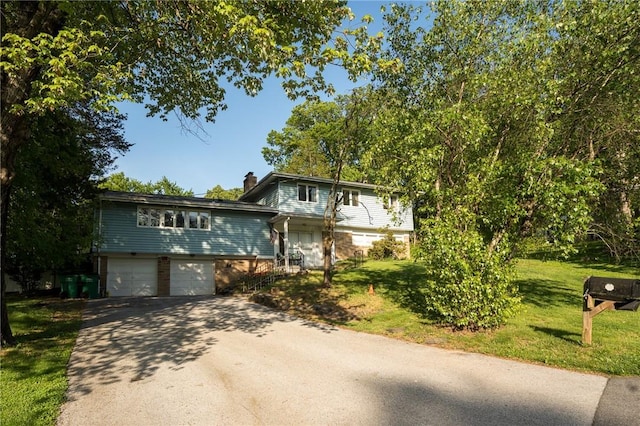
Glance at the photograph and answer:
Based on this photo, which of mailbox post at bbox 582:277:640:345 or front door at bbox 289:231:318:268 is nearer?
mailbox post at bbox 582:277:640:345

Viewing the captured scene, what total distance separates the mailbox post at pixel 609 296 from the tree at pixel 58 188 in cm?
1521

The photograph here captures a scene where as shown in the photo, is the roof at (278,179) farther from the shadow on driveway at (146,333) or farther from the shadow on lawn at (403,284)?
the shadow on driveway at (146,333)

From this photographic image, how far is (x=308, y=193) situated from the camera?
25797 millimetres

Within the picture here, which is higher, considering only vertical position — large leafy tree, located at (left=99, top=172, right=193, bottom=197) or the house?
large leafy tree, located at (left=99, top=172, right=193, bottom=197)

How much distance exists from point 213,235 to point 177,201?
9.38 feet

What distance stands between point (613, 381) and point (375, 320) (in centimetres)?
645

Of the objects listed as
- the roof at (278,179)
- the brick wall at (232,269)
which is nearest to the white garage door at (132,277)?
the brick wall at (232,269)

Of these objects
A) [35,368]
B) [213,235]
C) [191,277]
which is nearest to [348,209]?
[213,235]

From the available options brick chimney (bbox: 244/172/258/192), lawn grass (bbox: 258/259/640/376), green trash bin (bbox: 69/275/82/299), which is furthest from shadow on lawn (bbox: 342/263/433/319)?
brick chimney (bbox: 244/172/258/192)

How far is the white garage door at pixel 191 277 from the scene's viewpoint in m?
22.5

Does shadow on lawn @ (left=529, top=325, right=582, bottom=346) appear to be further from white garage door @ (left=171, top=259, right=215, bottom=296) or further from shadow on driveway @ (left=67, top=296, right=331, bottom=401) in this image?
white garage door @ (left=171, top=259, right=215, bottom=296)

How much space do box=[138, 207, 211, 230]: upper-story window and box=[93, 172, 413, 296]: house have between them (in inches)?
2.0

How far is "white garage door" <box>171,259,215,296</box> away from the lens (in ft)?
73.7

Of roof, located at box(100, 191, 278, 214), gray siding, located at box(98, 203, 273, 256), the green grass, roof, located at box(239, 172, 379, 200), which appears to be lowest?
the green grass
